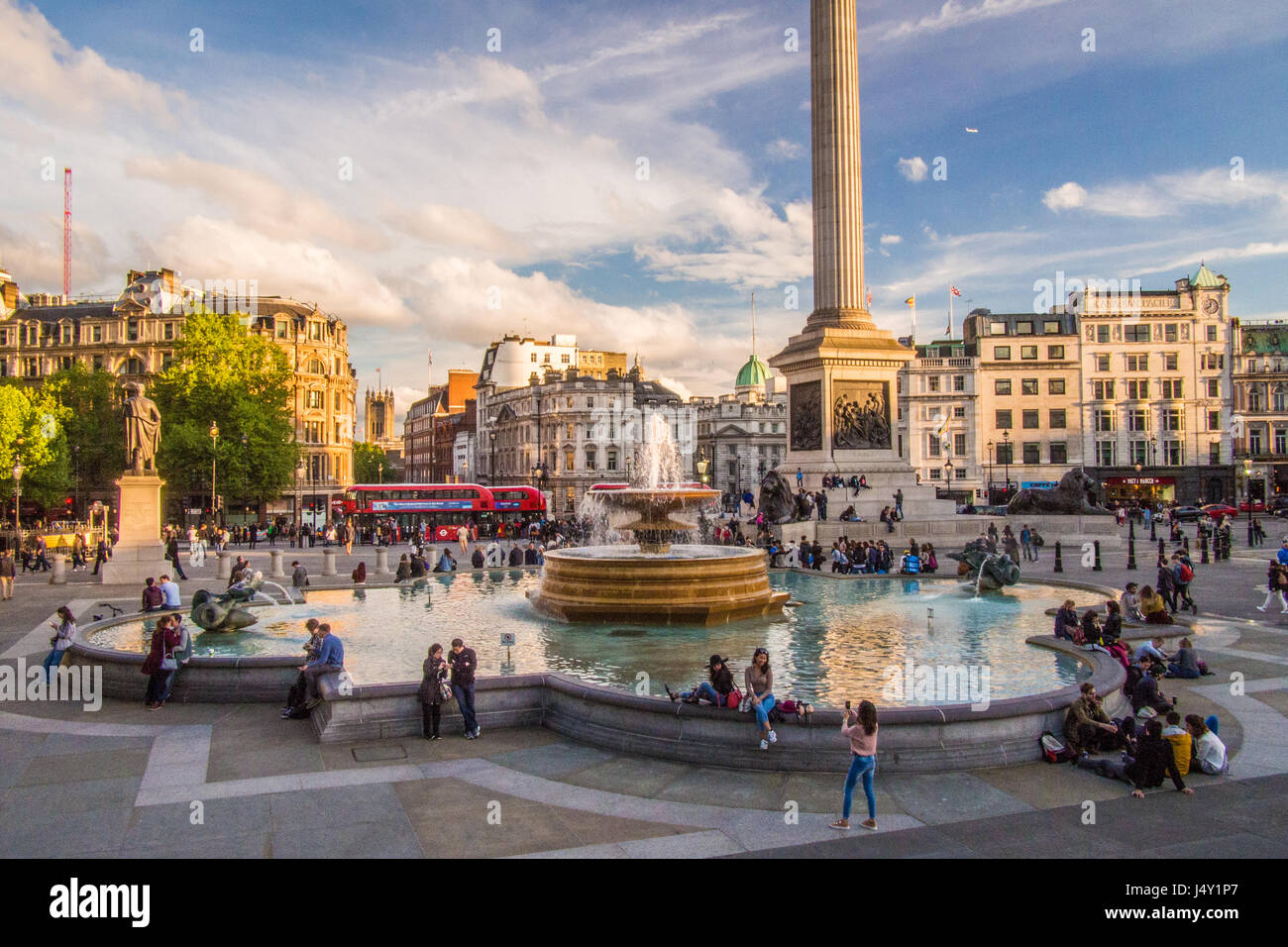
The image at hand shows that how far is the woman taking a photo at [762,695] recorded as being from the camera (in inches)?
337

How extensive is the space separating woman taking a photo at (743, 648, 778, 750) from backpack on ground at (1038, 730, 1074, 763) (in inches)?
112

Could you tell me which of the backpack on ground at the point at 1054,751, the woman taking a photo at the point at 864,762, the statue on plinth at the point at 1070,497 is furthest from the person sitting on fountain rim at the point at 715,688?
the statue on plinth at the point at 1070,497

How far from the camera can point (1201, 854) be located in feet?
21.7

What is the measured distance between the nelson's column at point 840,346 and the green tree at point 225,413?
116 feet

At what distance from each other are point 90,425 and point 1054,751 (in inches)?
2746

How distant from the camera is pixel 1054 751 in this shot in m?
8.76

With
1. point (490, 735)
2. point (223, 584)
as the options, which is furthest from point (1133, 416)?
point (490, 735)

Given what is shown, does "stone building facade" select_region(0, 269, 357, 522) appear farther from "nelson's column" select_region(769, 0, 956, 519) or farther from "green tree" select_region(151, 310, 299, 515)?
"nelson's column" select_region(769, 0, 956, 519)

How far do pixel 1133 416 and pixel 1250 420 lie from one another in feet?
35.3

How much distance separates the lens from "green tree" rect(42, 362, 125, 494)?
61156 mm

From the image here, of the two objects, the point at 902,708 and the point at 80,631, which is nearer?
the point at 902,708

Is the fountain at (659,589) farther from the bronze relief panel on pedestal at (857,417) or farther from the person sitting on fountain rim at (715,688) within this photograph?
the bronze relief panel on pedestal at (857,417)
